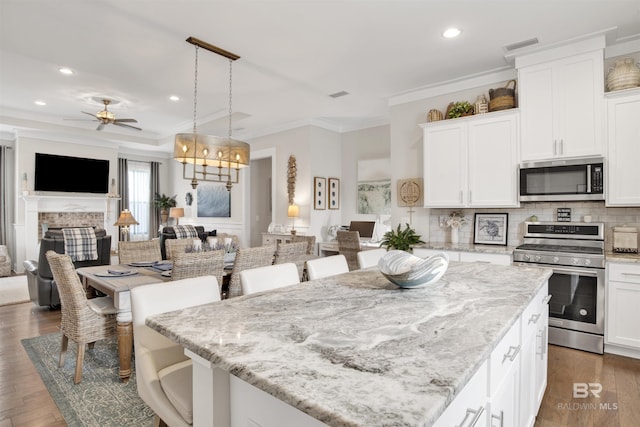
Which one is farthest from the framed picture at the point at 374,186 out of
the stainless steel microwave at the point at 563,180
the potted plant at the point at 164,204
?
the potted plant at the point at 164,204

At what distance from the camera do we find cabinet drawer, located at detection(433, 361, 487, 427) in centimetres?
84

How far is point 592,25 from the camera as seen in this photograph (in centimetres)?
293

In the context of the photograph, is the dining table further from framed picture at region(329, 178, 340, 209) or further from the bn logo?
framed picture at region(329, 178, 340, 209)

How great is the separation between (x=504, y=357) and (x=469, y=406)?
1.40ft

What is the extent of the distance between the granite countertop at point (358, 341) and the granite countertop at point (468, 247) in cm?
177

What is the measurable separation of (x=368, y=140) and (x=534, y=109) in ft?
10.3

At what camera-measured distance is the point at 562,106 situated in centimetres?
325

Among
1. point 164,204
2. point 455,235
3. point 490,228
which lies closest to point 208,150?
point 455,235

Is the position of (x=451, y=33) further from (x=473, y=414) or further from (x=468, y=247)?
(x=473, y=414)

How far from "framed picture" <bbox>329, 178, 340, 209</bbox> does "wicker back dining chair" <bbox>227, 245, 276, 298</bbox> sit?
11.1 feet

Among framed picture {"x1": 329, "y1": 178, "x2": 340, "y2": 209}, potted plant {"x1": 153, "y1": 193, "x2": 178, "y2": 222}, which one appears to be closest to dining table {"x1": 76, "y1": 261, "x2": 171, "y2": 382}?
framed picture {"x1": 329, "y1": 178, "x2": 340, "y2": 209}

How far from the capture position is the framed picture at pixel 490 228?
383cm

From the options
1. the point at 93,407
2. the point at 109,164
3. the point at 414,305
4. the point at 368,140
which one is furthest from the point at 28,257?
the point at 414,305

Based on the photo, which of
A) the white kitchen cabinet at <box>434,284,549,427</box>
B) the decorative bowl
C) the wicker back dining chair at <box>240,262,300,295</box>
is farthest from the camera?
the wicker back dining chair at <box>240,262,300,295</box>
